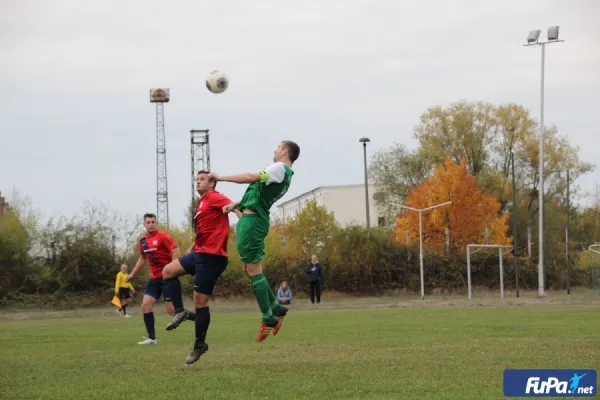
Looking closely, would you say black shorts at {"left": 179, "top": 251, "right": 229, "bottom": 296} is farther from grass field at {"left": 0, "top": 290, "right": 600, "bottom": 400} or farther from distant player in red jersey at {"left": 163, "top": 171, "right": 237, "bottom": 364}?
grass field at {"left": 0, "top": 290, "right": 600, "bottom": 400}

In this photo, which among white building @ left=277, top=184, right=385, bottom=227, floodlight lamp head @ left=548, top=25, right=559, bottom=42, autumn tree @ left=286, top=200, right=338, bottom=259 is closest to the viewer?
floodlight lamp head @ left=548, top=25, right=559, bottom=42

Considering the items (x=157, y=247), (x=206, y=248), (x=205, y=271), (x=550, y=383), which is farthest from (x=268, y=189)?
(x=157, y=247)

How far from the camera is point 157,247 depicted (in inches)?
639

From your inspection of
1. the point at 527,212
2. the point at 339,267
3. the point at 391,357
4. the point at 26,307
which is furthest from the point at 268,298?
the point at 527,212

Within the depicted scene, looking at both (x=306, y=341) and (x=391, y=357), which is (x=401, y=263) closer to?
(x=306, y=341)

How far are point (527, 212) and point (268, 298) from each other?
201ft

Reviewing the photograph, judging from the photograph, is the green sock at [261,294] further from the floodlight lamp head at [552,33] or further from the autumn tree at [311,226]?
the autumn tree at [311,226]

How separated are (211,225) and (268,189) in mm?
1047

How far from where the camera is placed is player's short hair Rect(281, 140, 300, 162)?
36.7 feet

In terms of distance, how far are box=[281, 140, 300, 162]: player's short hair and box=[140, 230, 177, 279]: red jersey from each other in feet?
18.2

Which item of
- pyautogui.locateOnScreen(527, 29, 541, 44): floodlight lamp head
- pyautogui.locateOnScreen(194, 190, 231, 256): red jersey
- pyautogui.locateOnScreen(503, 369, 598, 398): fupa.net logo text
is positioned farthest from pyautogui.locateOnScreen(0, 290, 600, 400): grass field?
pyautogui.locateOnScreen(527, 29, 541, 44): floodlight lamp head

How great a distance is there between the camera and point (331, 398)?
322 inches

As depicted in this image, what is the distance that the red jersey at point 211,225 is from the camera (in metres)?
11.4

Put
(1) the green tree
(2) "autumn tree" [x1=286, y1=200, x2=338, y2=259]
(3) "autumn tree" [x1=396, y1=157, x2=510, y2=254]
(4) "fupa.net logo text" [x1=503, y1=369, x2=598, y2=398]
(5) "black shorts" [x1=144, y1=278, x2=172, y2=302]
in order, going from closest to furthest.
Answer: (4) "fupa.net logo text" [x1=503, y1=369, x2=598, y2=398] → (5) "black shorts" [x1=144, y1=278, x2=172, y2=302] → (1) the green tree → (2) "autumn tree" [x1=286, y1=200, x2=338, y2=259] → (3) "autumn tree" [x1=396, y1=157, x2=510, y2=254]
